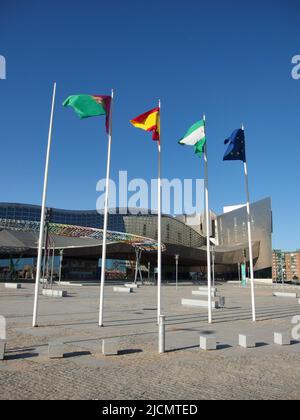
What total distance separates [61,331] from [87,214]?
18146cm

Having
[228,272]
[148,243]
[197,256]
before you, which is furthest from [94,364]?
[228,272]

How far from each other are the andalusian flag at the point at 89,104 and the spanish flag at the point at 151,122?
5.58 feet

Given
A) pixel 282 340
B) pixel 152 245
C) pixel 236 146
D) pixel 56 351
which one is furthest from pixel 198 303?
pixel 152 245

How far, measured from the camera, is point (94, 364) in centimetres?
895

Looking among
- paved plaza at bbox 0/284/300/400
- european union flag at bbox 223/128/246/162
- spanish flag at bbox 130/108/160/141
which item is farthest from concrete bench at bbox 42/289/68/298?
european union flag at bbox 223/128/246/162

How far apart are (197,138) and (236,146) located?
7.27 feet

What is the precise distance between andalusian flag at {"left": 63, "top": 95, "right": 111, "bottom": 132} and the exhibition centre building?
4317 centimetres

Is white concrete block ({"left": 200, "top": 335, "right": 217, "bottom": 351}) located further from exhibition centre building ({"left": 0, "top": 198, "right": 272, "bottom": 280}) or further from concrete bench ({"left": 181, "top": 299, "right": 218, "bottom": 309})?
exhibition centre building ({"left": 0, "top": 198, "right": 272, "bottom": 280})

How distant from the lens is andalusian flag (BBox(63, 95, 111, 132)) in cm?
1545

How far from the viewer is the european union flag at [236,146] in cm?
1881

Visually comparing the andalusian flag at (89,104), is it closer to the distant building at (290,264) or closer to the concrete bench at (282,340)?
the concrete bench at (282,340)

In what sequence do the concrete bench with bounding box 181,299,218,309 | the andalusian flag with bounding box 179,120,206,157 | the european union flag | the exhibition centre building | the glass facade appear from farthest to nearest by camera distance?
the glass facade → the exhibition centre building → the concrete bench with bounding box 181,299,218,309 → the european union flag → the andalusian flag with bounding box 179,120,206,157

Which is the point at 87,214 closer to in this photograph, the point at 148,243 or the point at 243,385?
the point at 148,243

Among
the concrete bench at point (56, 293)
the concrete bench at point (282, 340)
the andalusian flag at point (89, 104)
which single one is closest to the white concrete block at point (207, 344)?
the concrete bench at point (282, 340)
